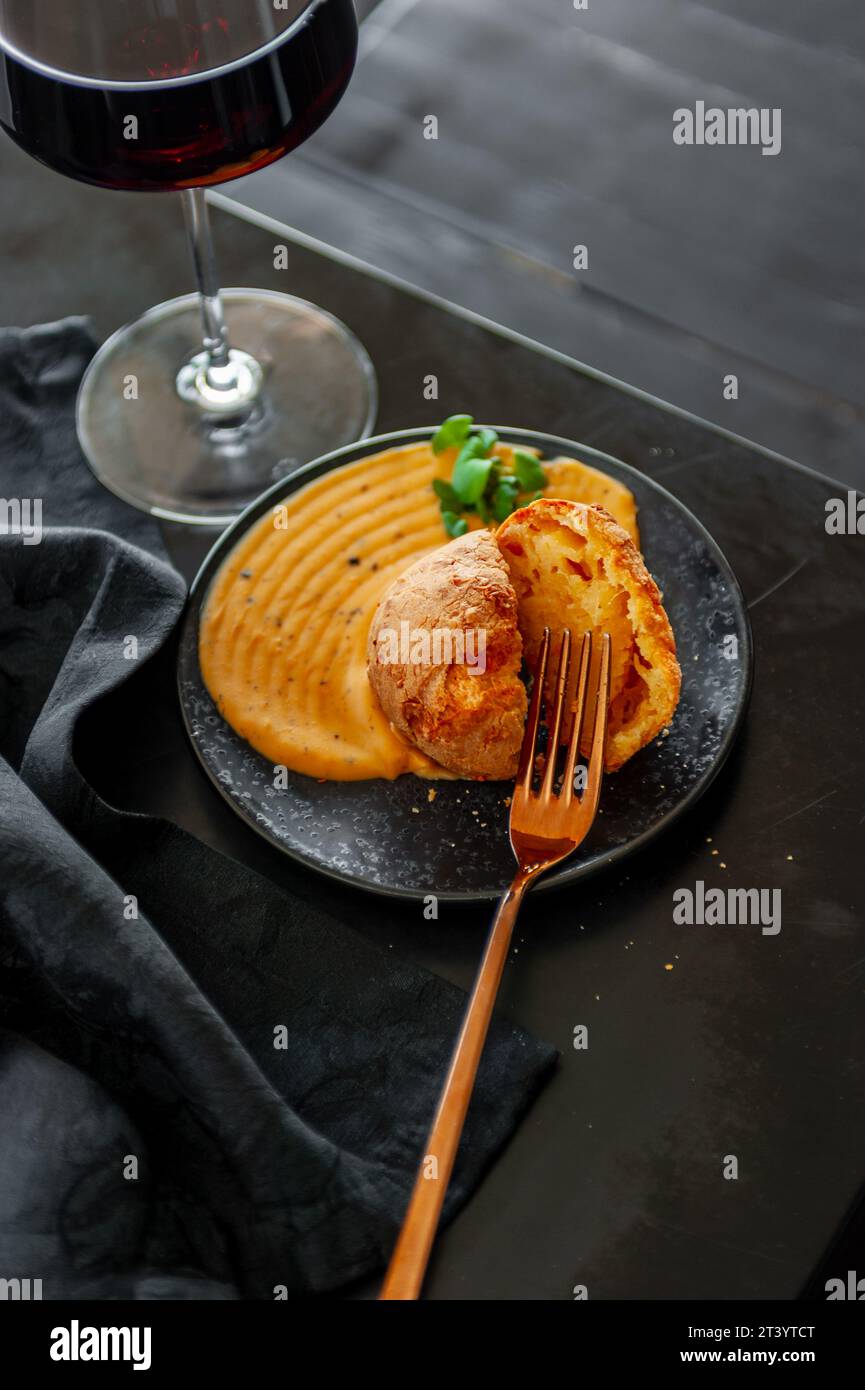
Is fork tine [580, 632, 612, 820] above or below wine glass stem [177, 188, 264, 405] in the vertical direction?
below

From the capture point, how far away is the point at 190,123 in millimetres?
1323

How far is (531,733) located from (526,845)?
0.32 feet

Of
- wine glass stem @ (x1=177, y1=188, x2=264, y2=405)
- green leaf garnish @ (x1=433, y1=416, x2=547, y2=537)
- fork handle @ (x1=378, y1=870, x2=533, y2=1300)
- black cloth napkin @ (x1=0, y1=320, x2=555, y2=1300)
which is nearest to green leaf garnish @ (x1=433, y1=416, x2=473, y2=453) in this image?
green leaf garnish @ (x1=433, y1=416, x2=547, y2=537)

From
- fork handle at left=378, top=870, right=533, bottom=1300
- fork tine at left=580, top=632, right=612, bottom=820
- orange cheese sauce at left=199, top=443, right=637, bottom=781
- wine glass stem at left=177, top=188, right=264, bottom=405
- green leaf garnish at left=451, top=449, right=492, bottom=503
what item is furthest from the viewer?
wine glass stem at left=177, top=188, right=264, bottom=405

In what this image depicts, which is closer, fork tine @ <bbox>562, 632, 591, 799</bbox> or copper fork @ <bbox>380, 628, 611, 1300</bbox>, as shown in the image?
copper fork @ <bbox>380, 628, 611, 1300</bbox>

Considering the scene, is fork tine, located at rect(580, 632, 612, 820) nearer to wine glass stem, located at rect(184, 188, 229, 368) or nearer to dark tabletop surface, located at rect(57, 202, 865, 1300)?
dark tabletop surface, located at rect(57, 202, 865, 1300)

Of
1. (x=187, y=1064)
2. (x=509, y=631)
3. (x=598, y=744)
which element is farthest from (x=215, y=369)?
(x=187, y=1064)

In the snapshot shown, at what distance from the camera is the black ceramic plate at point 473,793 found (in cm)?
131

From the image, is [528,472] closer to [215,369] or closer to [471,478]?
[471,478]

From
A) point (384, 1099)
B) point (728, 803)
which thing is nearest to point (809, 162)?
point (728, 803)

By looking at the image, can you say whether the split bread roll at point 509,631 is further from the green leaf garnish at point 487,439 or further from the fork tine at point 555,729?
the green leaf garnish at point 487,439

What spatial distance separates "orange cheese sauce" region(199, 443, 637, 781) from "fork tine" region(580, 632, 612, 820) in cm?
16

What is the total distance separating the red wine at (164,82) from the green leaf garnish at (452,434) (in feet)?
1.02

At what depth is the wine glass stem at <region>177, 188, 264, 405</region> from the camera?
5.33ft
